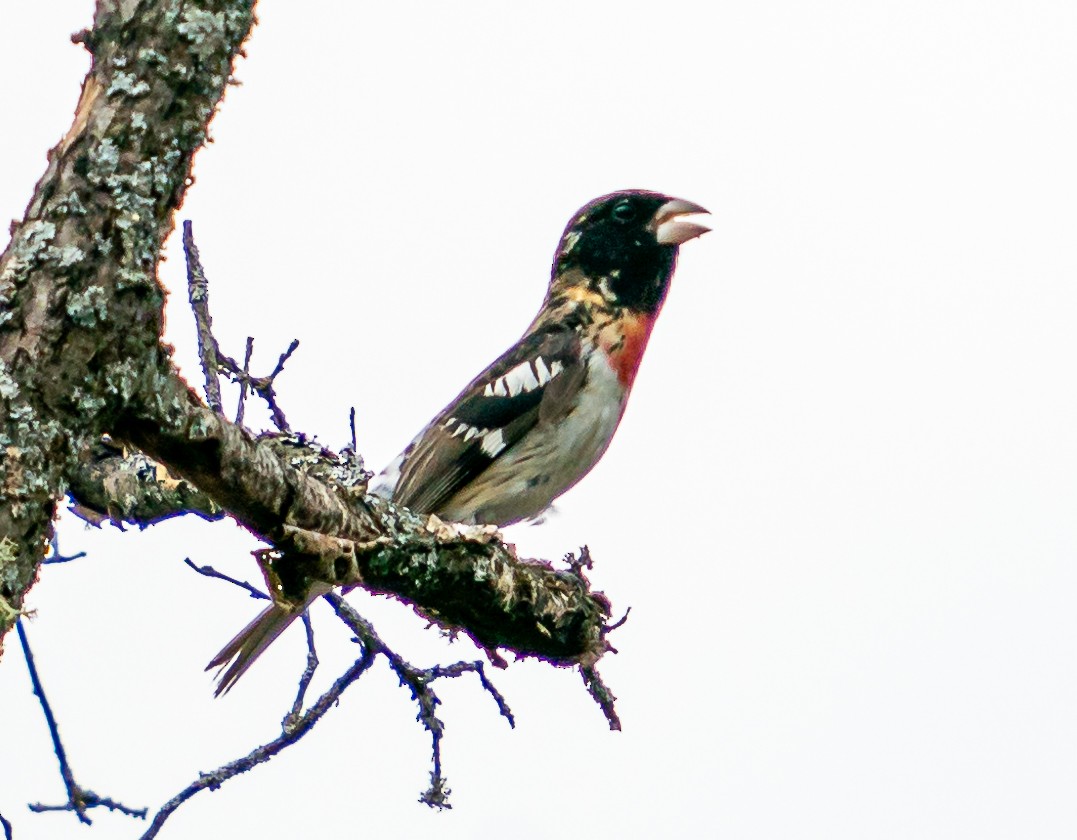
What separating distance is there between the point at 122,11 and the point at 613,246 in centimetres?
360

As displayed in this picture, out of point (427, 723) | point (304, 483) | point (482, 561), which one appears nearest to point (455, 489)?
point (427, 723)

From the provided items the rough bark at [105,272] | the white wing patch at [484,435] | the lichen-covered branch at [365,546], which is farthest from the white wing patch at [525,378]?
the rough bark at [105,272]

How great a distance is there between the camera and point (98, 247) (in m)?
2.47

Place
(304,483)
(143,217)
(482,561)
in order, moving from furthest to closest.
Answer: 1. (482,561)
2. (304,483)
3. (143,217)

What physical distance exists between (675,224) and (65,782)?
307cm

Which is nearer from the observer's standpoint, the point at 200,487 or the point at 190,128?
the point at 190,128

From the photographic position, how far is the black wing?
535cm

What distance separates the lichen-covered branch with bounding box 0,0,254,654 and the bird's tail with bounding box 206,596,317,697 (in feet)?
6.62

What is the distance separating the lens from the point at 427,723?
4363mm

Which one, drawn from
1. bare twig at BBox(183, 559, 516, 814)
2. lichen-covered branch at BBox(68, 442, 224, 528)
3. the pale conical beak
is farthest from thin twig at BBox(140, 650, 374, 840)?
the pale conical beak

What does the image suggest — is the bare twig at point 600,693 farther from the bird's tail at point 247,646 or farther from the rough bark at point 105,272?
the rough bark at point 105,272

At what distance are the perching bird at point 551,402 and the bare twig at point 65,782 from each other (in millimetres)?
1544

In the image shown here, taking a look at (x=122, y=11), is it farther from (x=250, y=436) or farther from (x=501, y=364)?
(x=501, y=364)

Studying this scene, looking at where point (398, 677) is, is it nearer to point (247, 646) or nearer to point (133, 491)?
point (247, 646)
